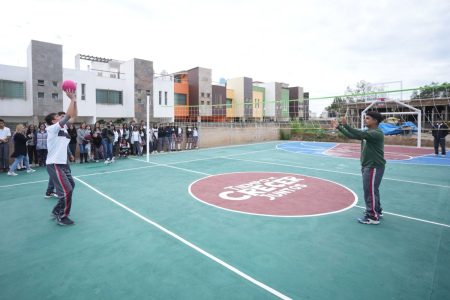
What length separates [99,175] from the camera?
10.3 metres

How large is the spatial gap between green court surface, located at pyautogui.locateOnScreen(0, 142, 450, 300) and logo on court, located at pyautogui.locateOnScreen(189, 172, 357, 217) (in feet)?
1.13

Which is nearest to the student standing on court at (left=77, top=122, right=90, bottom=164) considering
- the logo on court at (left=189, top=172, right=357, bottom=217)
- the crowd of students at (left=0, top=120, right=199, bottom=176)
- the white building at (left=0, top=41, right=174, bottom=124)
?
the crowd of students at (left=0, top=120, right=199, bottom=176)

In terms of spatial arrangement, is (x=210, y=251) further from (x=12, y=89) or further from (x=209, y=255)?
(x=12, y=89)

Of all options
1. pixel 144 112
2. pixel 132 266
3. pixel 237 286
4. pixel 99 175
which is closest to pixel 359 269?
pixel 237 286

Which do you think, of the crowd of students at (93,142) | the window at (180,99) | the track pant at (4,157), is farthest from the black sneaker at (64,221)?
the window at (180,99)

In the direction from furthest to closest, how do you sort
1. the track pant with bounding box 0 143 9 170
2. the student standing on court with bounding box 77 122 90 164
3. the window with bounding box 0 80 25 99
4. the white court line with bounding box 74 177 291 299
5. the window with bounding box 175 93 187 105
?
the window with bounding box 175 93 187 105, the window with bounding box 0 80 25 99, the student standing on court with bounding box 77 122 90 164, the track pant with bounding box 0 143 9 170, the white court line with bounding box 74 177 291 299

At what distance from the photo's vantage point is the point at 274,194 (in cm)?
754

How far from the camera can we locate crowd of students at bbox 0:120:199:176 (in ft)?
34.9

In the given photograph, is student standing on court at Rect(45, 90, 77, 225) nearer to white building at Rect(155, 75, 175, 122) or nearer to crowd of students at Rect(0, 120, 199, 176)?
crowd of students at Rect(0, 120, 199, 176)

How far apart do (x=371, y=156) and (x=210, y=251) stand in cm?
343

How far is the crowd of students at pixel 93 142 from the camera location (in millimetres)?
10625

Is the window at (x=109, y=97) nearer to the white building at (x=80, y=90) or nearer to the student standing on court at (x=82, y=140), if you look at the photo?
the white building at (x=80, y=90)

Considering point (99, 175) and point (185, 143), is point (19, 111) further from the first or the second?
point (99, 175)

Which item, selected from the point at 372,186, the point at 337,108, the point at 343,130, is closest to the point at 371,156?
the point at 372,186
